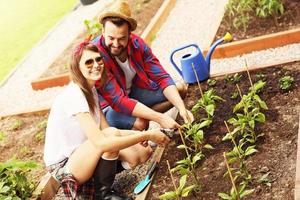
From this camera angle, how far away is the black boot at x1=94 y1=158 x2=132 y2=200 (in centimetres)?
345

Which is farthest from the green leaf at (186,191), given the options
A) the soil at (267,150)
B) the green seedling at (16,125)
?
the green seedling at (16,125)

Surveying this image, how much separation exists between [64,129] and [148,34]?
12.0 ft

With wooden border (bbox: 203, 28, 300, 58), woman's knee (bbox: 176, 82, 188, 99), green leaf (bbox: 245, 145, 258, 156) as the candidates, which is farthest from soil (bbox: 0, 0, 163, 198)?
wooden border (bbox: 203, 28, 300, 58)

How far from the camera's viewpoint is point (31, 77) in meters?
7.46

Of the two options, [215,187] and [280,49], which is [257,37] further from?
[215,187]

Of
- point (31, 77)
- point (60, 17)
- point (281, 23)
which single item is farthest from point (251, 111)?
point (60, 17)

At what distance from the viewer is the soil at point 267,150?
3.18 meters

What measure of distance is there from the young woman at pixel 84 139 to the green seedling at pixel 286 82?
3.79 feet

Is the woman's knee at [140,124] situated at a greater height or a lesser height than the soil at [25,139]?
greater

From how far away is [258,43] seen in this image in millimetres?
5512

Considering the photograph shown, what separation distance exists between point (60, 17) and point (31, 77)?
10.6 ft

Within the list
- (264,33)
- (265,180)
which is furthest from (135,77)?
(264,33)

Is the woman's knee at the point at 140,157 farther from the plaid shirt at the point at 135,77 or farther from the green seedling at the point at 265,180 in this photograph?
the green seedling at the point at 265,180

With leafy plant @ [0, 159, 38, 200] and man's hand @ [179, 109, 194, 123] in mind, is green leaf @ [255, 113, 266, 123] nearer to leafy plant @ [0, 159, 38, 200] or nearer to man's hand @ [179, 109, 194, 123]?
man's hand @ [179, 109, 194, 123]
